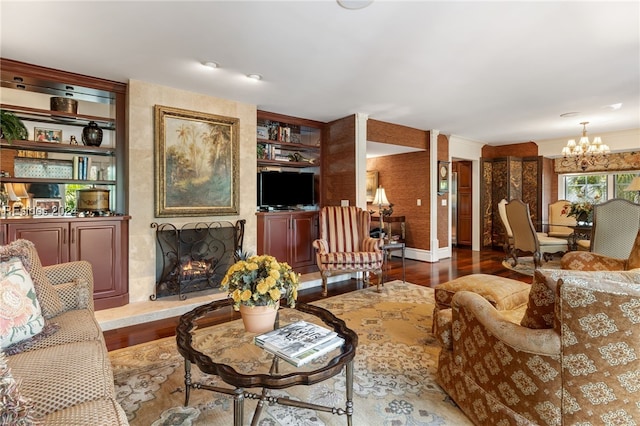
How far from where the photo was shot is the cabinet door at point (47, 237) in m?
2.91

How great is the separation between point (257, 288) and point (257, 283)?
34mm

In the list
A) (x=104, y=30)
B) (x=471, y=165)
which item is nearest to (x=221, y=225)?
(x=104, y=30)

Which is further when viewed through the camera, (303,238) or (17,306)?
(303,238)

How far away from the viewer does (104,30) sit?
2.43 meters

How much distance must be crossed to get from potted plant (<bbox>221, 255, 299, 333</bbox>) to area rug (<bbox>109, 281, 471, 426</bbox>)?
160 millimetres

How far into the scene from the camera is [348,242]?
455cm

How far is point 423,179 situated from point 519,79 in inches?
113

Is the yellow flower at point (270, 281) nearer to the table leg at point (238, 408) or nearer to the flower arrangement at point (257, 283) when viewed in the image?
the flower arrangement at point (257, 283)

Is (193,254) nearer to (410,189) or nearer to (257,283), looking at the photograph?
(257,283)

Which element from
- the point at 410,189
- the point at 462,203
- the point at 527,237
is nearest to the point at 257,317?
the point at 527,237

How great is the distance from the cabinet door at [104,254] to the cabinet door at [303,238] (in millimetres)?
2184

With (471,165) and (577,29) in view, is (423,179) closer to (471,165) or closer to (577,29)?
(471,165)

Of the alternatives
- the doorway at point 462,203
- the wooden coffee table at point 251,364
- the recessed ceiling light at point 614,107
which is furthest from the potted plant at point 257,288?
the doorway at point 462,203

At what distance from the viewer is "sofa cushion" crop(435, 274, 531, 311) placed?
2.29 meters
